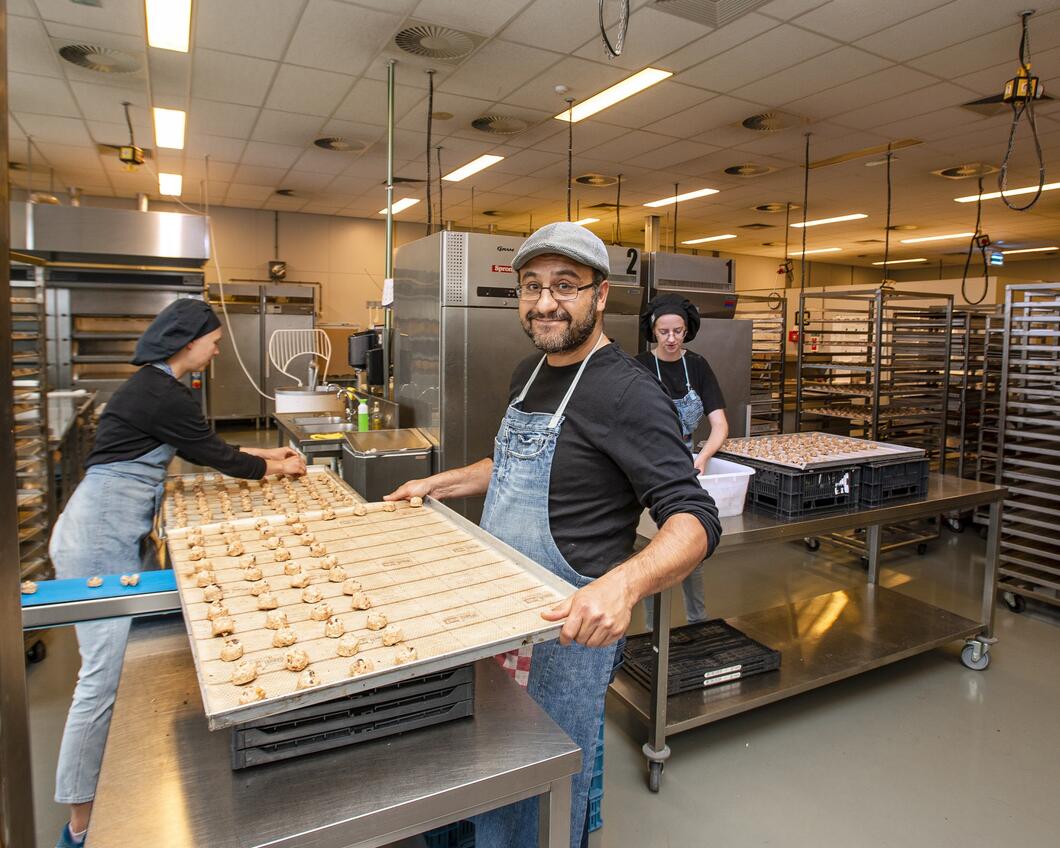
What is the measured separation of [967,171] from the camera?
7.10 m

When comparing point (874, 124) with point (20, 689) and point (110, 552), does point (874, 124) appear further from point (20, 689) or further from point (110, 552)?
point (20, 689)

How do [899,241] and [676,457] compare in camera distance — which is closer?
[676,457]

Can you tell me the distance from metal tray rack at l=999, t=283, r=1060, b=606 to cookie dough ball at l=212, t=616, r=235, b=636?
13.6 feet

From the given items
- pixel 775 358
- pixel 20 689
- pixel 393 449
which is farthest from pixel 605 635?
pixel 775 358

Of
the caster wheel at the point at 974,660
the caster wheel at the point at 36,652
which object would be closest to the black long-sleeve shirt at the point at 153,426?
the caster wheel at the point at 36,652

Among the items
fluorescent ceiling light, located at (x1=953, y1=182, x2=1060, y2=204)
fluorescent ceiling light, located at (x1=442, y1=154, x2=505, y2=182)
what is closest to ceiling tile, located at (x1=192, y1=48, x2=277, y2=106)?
fluorescent ceiling light, located at (x1=442, y1=154, x2=505, y2=182)

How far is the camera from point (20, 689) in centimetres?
80

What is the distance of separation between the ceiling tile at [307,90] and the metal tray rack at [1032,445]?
476 cm

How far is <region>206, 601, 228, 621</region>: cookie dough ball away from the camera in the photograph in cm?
119

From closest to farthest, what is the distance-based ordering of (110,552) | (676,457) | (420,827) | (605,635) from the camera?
(420,827)
(605,635)
(676,457)
(110,552)

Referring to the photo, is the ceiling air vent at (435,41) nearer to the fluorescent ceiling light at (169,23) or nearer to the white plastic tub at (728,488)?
the fluorescent ceiling light at (169,23)

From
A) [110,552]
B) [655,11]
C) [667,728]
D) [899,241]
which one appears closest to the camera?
[110,552]

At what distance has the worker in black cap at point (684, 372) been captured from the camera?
11.1 feet

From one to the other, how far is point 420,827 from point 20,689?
1.94 ft
